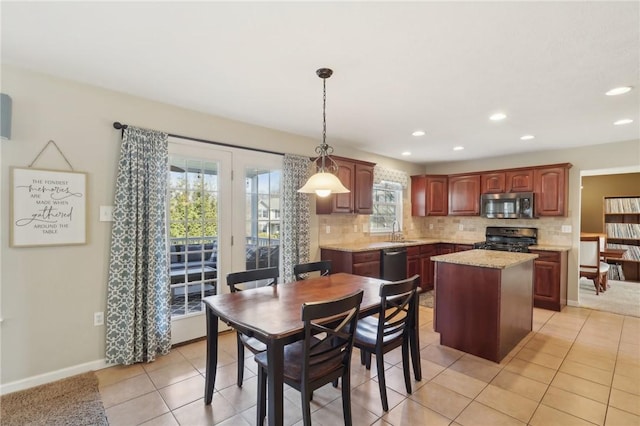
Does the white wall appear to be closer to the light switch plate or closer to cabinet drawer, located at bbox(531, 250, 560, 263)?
the light switch plate

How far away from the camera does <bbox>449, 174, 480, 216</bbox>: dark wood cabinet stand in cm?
546

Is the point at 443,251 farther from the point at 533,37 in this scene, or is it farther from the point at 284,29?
the point at 284,29

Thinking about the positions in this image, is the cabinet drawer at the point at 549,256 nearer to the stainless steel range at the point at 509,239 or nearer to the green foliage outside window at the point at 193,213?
the stainless steel range at the point at 509,239

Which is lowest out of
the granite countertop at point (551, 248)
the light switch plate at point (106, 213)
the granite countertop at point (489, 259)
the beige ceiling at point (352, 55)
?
the granite countertop at point (551, 248)

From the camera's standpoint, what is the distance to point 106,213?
267cm

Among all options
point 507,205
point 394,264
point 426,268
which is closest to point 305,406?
point 394,264

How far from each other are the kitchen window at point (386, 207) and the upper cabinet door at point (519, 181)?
1.78m

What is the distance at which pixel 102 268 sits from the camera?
266 centimetres

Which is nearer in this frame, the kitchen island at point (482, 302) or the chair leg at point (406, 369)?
the chair leg at point (406, 369)

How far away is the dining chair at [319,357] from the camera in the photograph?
A: 5.39ft

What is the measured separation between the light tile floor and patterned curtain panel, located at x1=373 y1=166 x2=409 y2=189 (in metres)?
2.89

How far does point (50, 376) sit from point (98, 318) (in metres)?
0.49

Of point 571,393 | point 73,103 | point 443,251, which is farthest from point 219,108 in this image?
point 443,251

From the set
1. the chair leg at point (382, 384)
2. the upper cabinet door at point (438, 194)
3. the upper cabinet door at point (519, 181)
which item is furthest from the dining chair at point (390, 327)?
the upper cabinet door at point (438, 194)
